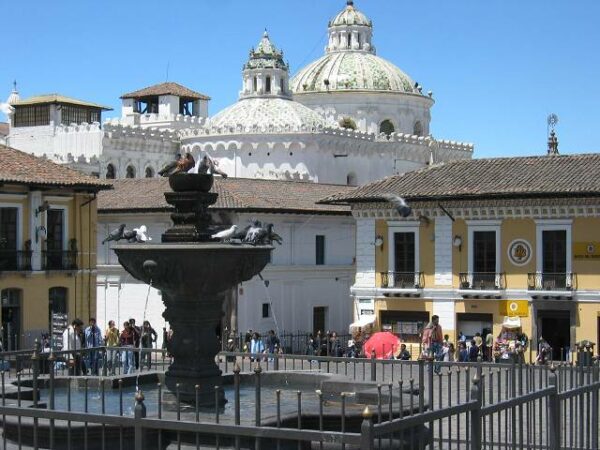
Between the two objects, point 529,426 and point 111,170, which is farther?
point 111,170

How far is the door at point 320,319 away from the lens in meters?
44.6

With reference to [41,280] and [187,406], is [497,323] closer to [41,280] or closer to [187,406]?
[41,280]

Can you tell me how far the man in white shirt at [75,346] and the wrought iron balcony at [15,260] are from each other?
8256 mm

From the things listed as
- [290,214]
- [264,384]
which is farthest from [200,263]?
[290,214]

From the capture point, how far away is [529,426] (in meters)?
10.9

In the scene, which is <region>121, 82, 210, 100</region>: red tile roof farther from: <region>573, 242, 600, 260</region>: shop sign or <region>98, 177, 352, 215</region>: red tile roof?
<region>573, 242, 600, 260</region>: shop sign

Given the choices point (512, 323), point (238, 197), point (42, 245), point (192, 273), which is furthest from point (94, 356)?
Answer: point (238, 197)

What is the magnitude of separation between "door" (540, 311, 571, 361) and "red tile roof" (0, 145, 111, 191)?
42.3ft

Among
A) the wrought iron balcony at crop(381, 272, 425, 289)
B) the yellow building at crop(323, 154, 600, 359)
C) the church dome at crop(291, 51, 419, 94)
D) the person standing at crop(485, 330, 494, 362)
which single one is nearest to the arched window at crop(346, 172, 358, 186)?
the church dome at crop(291, 51, 419, 94)

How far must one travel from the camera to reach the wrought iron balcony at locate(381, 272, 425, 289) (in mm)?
35562

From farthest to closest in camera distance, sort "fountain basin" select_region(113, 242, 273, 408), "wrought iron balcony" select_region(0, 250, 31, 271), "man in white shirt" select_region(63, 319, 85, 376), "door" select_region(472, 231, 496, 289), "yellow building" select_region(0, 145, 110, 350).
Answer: "door" select_region(472, 231, 496, 289) → "yellow building" select_region(0, 145, 110, 350) → "wrought iron balcony" select_region(0, 250, 31, 271) → "man in white shirt" select_region(63, 319, 85, 376) → "fountain basin" select_region(113, 242, 273, 408)

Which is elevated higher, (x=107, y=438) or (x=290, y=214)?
(x=290, y=214)

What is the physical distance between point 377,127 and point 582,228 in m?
40.0

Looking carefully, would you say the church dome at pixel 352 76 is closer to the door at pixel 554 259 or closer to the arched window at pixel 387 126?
the arched window at pixel 387 126
